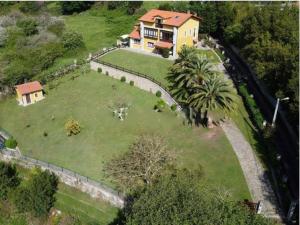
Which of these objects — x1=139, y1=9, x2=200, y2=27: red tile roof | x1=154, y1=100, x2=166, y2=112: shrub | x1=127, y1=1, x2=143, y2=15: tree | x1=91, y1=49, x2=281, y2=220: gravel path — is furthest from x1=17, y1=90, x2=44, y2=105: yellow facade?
x1=127, y1=1, x2=143, y2=15: tree

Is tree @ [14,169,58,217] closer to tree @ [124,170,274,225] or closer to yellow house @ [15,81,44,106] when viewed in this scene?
tree @ [124,170,274,225]

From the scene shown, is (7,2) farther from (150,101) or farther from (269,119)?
(269,119)

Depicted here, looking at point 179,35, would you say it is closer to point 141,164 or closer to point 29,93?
point 29,93

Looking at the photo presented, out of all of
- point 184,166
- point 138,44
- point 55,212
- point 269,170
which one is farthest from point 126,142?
point 138,44

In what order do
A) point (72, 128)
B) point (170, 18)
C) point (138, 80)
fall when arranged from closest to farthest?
point (72, 128)
point (138, 80)
point (170, 18)

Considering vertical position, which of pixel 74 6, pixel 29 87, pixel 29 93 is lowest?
pixel 29 93

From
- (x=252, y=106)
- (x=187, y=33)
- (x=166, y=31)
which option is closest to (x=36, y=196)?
(x=252, y=106)

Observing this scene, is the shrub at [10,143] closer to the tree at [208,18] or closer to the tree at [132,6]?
the tree at [208,18]
